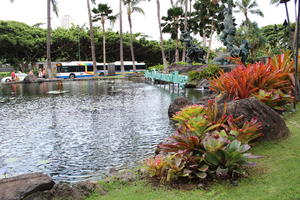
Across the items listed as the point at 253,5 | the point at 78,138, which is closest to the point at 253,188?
the point at 78,138

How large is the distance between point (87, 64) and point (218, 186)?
43.5m

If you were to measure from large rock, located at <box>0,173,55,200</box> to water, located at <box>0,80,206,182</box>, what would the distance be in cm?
158

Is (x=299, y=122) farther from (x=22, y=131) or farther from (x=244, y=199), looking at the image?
(x=22, y=131)

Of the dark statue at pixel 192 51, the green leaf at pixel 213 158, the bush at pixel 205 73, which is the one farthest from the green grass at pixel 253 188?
the dark statue at pixel 192 51

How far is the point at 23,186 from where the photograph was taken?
12.6ft

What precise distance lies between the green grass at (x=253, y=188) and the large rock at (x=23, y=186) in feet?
1.87

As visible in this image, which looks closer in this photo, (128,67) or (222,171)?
(222,171)

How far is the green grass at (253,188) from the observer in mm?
3666

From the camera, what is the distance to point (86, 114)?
1237 centimetres

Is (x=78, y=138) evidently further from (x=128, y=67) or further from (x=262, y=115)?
(x=128, y=67)

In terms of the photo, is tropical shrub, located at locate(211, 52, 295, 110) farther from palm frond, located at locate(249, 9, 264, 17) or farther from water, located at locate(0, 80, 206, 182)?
palm frond, located at locate(249, 9, 264, 17)

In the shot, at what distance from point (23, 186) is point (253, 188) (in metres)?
2.54

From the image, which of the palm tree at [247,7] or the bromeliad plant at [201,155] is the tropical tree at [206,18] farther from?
the bromeliad plant at [201,155]

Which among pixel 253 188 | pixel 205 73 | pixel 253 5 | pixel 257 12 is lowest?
pixel 253 188
